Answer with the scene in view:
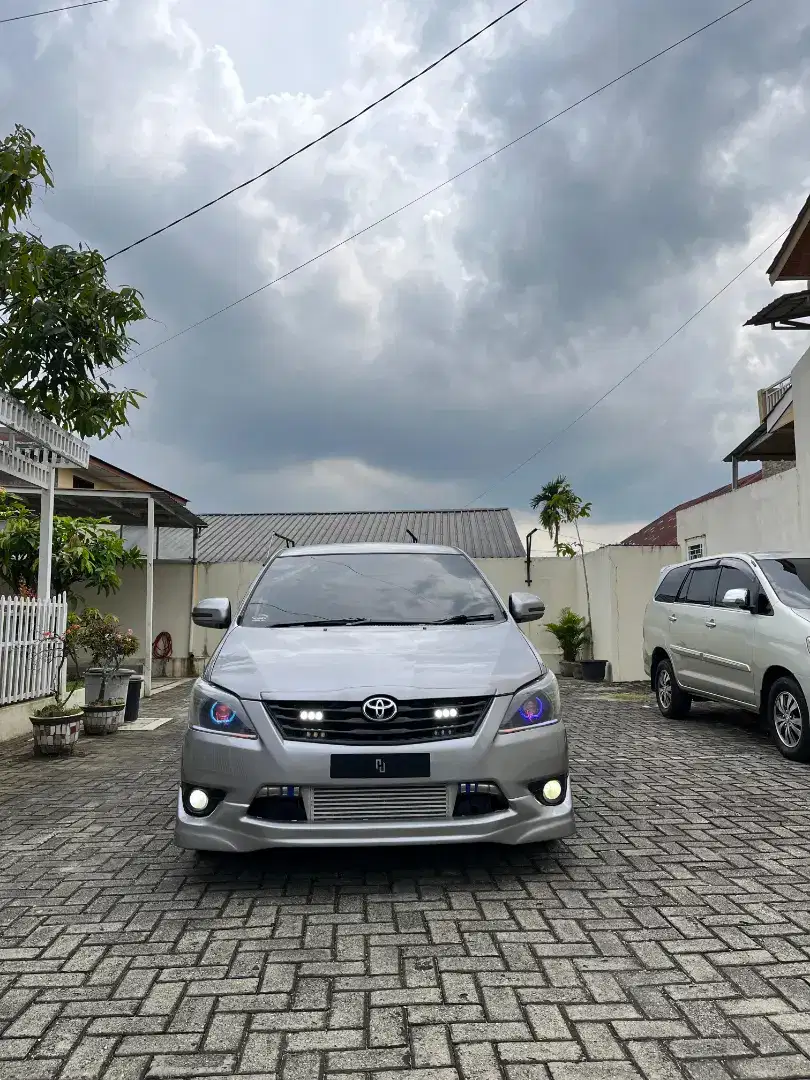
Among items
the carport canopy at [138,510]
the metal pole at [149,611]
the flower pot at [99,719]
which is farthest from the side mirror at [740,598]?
the metal pole at [149,611]

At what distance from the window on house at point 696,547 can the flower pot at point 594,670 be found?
2377 mm

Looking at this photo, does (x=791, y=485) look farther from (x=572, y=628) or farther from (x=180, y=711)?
(x=180, y=711)

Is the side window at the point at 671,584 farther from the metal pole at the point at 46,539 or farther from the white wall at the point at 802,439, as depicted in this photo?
the metal pole at the point at 46,539

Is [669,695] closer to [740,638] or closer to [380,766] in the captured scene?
[740,638]

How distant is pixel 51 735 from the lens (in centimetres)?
704

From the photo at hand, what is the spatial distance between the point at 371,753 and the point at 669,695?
21.2ft

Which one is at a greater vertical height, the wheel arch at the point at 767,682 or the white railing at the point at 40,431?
the white railing at the point at 40,431

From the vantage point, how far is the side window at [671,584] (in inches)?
347

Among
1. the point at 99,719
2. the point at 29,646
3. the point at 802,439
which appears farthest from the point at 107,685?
the point at 802,439

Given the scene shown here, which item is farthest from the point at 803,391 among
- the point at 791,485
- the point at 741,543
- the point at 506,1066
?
the point at 506,1066

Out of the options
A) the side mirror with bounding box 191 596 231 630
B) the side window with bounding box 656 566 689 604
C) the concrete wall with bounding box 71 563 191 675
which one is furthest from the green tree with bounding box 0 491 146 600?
the side window with bounding box 656 566 689 604

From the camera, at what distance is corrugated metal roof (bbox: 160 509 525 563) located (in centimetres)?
2222

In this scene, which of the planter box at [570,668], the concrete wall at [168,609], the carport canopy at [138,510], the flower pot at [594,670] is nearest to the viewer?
the carport canopy at [138,510]

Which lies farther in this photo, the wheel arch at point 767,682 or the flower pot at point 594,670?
the flower pot at point 594,670
